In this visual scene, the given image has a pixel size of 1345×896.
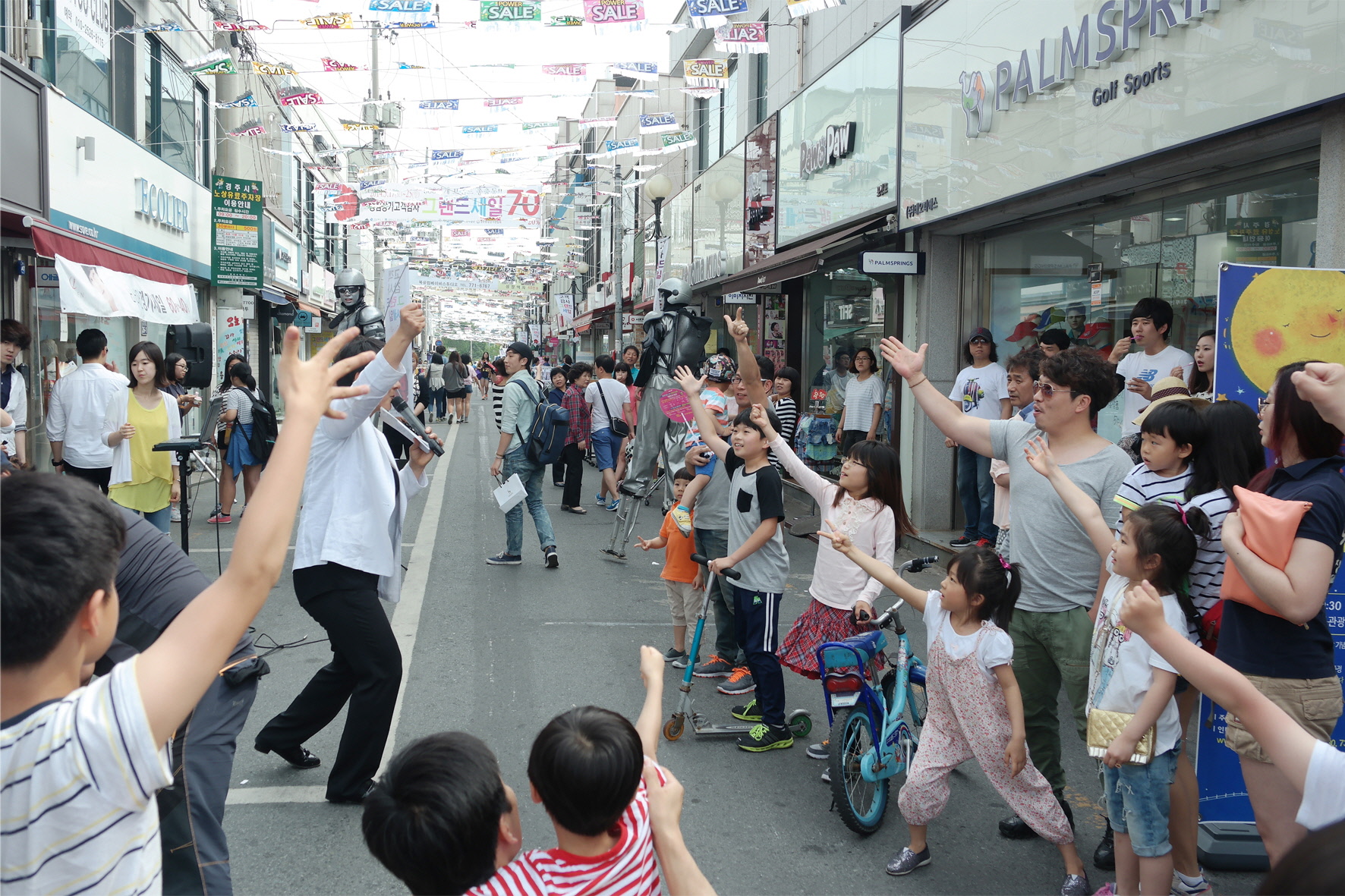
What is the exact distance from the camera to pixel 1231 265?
4.08m

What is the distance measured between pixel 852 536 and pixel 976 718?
3.75 feet

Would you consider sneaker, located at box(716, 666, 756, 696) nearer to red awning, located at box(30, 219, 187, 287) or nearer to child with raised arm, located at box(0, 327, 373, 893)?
child with raised arm, located at box(0, 327, 373, 893)

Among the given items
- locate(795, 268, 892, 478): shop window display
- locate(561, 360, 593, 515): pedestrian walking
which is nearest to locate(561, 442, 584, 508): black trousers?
locate(561, 360, 593, 515): pedestrian walking

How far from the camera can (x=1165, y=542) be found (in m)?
3.19

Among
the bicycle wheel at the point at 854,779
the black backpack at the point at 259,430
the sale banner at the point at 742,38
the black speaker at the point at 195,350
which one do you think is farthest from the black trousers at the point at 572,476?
the bicycle wheel at the point at 854,779

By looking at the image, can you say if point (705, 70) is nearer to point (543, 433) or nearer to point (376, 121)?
point (543, 433)

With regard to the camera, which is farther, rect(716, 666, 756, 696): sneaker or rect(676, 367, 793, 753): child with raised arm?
rect(716, 666, 756, 696): sneaker

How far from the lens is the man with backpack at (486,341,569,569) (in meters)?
8.89

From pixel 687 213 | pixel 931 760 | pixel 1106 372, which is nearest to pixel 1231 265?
pixel 1106 372

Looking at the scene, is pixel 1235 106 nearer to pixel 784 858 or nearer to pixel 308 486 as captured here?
pixel 784 858

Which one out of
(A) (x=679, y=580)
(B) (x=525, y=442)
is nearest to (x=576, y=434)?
(B) (x=525, y=442)

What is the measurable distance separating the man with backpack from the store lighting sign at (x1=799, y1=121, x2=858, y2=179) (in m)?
5.67

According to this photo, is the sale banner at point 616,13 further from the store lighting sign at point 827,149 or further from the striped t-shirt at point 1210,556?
the striped t-shirt at point 1210,556

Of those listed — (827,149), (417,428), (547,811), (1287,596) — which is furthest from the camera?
(827,149)
